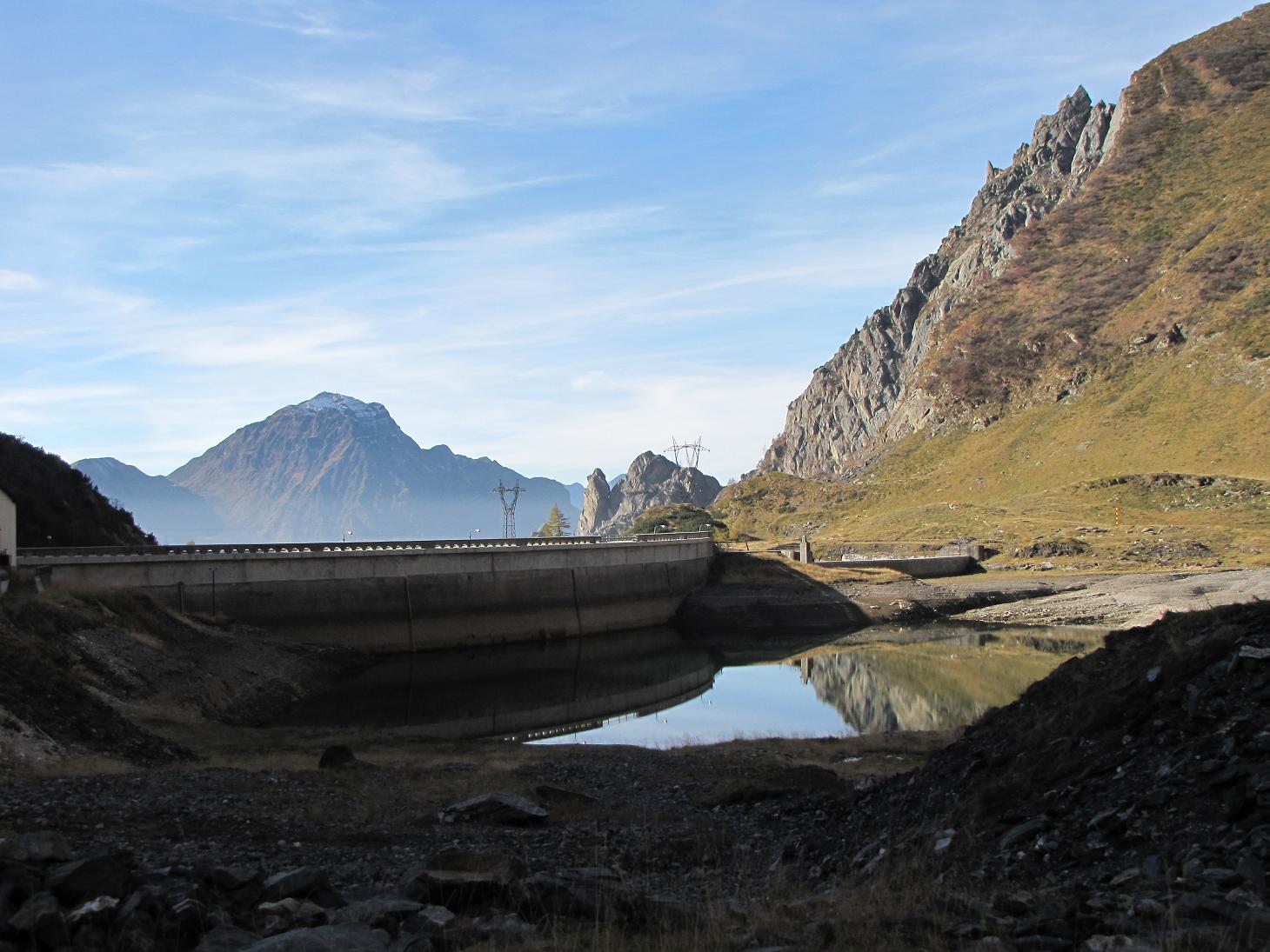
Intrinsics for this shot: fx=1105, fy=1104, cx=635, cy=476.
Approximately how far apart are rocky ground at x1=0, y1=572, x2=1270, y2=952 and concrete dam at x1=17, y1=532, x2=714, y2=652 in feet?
112

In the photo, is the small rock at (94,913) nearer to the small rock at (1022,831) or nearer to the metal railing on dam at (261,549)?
the small rock at (1022,831)

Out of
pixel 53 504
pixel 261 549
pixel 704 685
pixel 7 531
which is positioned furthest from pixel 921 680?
pixel 53 504

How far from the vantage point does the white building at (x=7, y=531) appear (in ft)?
159

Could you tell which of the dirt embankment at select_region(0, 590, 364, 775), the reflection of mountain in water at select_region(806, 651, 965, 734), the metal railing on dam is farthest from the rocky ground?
the metal railing on dam

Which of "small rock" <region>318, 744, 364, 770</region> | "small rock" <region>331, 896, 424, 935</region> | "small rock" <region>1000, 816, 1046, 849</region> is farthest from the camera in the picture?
"small rock" <region>318, 744, 364, 770</region>

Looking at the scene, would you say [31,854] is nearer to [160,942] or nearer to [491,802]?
[160,942]

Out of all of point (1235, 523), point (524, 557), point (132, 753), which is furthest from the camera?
point (1235, 523)

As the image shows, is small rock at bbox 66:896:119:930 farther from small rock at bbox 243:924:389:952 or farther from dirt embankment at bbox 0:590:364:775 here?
dirt embankment at bbox 0:590:364:775

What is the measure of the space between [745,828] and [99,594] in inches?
1532

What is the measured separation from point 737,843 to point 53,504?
6908 centimetres

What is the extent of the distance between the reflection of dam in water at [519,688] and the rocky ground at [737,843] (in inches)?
678

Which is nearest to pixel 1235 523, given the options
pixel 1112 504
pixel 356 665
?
pixel 1112 504

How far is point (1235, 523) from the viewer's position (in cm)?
9506

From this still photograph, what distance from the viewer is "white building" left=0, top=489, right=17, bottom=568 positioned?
4832 cm
